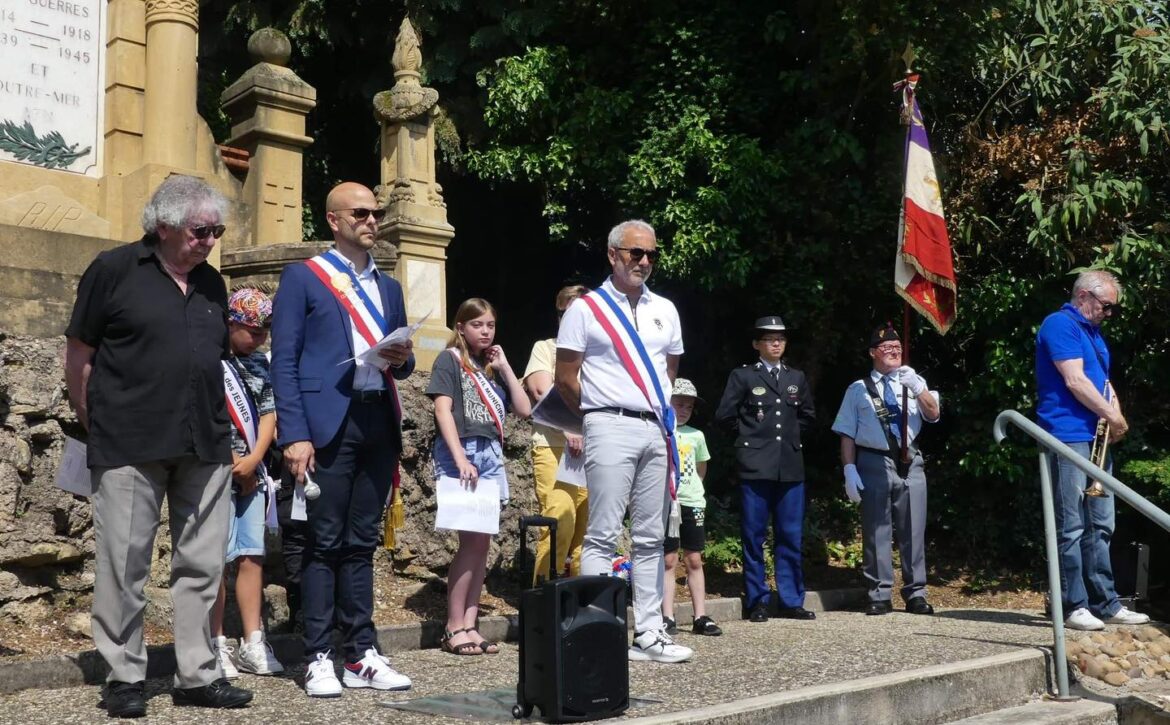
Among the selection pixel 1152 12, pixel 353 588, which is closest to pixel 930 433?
pixel 1152 12

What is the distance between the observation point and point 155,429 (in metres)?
4.55

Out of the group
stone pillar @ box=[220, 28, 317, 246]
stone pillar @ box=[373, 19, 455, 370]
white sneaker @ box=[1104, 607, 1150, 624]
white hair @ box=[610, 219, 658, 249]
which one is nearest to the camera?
white hair @ box=[610, 219, 658, 249]

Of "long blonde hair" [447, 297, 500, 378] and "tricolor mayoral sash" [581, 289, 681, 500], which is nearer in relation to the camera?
"tricolor mayoral sash" [581, 289, 681, 500]

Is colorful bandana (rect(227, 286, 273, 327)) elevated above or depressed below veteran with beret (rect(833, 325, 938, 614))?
above

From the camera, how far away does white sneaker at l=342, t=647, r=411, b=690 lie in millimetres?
5039

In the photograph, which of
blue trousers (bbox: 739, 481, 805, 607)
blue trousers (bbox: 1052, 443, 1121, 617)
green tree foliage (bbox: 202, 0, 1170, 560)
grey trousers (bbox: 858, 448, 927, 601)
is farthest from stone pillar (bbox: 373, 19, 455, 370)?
blue trousers (bbox: 1052, 443, 1121, 617)

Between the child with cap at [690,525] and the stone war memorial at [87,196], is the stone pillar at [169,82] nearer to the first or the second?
the stone war memorial at [87,196]

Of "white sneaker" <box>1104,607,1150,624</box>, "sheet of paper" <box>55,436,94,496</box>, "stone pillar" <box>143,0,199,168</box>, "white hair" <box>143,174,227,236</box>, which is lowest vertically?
"white sneaker" <box>1104,607,1150,624</box>

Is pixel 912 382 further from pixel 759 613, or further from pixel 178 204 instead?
pixel 178 204

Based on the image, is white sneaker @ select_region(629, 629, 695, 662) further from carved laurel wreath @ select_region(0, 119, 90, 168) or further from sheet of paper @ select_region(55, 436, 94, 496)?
carved laurel wreath @ select_region(0, 119, 90, 168)

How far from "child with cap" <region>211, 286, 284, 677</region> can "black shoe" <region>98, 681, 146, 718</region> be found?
97 centimetres

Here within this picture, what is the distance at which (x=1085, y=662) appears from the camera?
673 cm

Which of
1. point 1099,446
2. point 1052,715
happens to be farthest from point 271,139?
point 1052,715

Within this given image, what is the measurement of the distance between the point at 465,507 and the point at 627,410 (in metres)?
1.03
